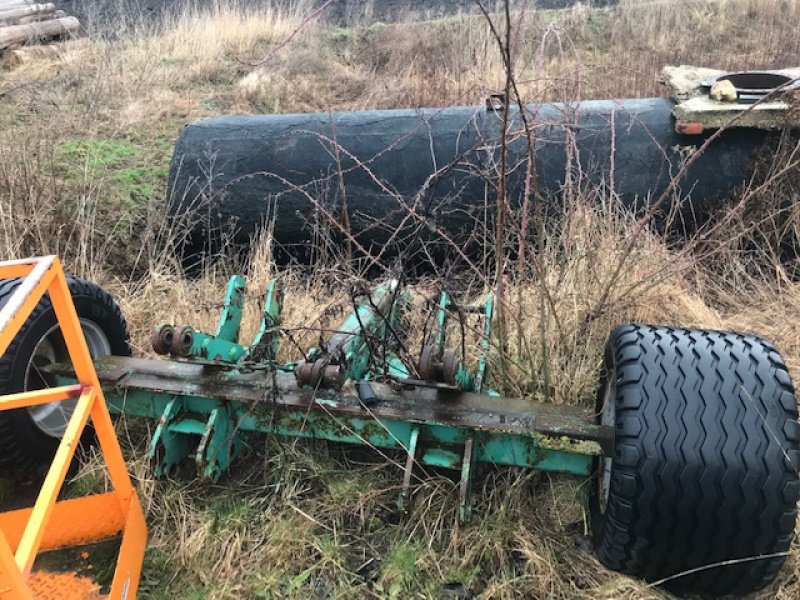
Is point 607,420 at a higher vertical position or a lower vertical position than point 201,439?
higher

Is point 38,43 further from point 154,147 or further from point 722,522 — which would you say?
point 722,522

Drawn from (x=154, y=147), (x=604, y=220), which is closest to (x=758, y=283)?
(x=604, y=220)

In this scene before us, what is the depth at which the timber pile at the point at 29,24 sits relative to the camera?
8883 mm

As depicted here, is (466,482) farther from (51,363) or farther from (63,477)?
(51,363)

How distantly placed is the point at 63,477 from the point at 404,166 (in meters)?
2.88

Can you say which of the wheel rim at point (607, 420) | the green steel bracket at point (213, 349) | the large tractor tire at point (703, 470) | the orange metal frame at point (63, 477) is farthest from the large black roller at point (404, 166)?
the large tractor tire at point (703, 470)

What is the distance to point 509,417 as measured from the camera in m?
2.22

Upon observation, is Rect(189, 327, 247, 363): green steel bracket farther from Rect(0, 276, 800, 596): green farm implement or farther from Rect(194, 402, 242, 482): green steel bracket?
Rect(194, 402, 242, 482): green steel bracket

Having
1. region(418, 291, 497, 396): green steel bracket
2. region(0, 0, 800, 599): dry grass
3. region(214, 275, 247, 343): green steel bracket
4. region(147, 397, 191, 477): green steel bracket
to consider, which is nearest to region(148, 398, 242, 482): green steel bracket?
region(147, 397, 191, 477): green steel bracket

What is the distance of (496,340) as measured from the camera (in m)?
3.02

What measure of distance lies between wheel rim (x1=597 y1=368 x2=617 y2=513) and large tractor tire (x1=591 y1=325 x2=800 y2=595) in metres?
0.07

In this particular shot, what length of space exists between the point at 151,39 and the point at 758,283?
837 centimetres

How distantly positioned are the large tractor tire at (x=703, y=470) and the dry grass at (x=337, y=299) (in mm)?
192

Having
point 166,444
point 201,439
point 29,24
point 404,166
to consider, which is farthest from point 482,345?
point 29,24
